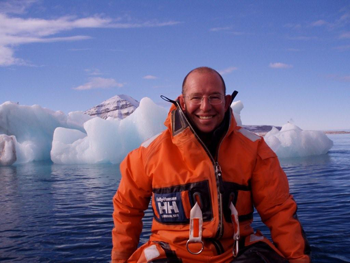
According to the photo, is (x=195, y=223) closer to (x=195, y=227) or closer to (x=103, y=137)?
(x=195, y=227)

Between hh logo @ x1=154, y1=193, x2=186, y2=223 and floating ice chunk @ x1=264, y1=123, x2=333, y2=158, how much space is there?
14587mm

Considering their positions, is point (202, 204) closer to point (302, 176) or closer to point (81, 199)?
→ point (81, 199)

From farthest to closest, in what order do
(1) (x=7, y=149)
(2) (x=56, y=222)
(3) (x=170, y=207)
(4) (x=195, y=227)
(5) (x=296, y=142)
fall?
(1) (x=7, y=149) → (5) (x=296, y=142) → (2) (x=56, y=222) → (3) (x=170, y=207) → (4) (x=195, y=227)

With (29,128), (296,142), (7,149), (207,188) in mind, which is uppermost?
(29,128)

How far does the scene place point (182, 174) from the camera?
7.64 ft

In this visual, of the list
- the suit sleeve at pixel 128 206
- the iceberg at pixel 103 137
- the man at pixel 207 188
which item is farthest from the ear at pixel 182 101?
the iceberg at pixel 103 137

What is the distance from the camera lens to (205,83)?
2.29 metres

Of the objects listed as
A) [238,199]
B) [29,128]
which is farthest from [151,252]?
[29,128]

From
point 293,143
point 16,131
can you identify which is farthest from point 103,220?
point 16,131

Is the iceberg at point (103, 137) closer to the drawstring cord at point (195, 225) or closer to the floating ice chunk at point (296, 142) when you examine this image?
the floating ice chunk at point (296, 142)

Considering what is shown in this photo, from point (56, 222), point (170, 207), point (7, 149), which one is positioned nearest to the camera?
Result: point (170, 207)

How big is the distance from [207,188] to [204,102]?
20.7 inches

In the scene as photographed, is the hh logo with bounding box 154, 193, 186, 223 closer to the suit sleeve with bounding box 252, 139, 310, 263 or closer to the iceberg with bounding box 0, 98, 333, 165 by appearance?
the suit sleeve with bounding box 252, 139, 310, 263

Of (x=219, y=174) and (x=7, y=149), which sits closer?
(x=219, y=174)
